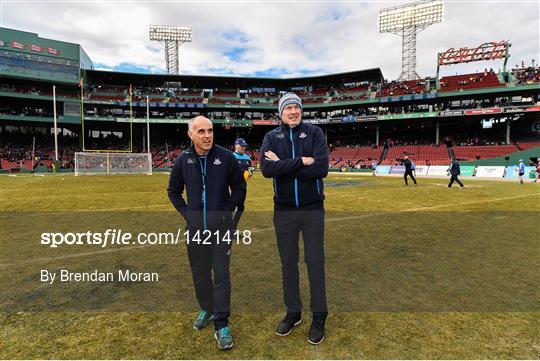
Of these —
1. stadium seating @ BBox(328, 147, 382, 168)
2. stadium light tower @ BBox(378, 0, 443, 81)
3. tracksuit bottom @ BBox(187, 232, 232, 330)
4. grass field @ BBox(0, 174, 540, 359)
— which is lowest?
grass field @ BBox(0, 174, 540, 359)

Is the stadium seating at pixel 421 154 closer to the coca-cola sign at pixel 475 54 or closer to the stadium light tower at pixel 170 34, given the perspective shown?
the coca-cola sign at pixel 475 54

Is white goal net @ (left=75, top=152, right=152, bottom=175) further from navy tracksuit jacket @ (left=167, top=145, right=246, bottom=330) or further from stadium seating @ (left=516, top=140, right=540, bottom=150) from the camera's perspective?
stadium seating @ (left=516, top=140, right=540, bottom=150)

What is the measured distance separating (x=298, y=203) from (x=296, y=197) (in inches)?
A: 2.6

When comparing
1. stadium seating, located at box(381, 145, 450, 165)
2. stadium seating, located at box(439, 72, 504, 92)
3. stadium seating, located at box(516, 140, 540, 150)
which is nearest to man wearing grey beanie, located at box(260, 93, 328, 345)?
stadium seating, located at box(381, 145, 450, 165)

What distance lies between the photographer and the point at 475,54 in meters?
47.6

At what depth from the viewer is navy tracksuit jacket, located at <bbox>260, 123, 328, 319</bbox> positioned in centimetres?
298

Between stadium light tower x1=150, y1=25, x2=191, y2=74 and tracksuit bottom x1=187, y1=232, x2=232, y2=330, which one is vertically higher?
stadium light tower x1=150, y1=25, x2=191, y2=74

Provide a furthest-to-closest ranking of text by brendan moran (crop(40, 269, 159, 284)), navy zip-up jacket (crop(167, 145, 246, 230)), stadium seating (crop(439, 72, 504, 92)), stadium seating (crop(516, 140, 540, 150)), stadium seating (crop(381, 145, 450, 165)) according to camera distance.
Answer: stadium seating (crop(439, 72, 504, 92)), stadium seating (crop(381, 145, 450, 165)), stadium seating (crop(516, 140, 540, 150)), text by brendan moran (crop(40, 269, 159, 284)), navy zip-up jacket (crop(167, 145, 246, 230))

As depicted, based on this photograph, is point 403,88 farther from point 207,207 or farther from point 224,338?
point 224,338

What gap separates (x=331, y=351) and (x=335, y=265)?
83.6 inches

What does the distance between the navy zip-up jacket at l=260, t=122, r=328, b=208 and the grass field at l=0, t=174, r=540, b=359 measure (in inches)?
51.9

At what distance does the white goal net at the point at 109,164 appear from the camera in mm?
33406

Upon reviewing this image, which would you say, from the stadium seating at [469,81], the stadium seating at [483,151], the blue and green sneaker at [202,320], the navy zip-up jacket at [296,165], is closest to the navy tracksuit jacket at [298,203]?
the navy zip-up jacket at [296,165]

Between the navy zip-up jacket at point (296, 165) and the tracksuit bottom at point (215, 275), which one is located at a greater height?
the navy zip-up jacket at point (296, 165)
